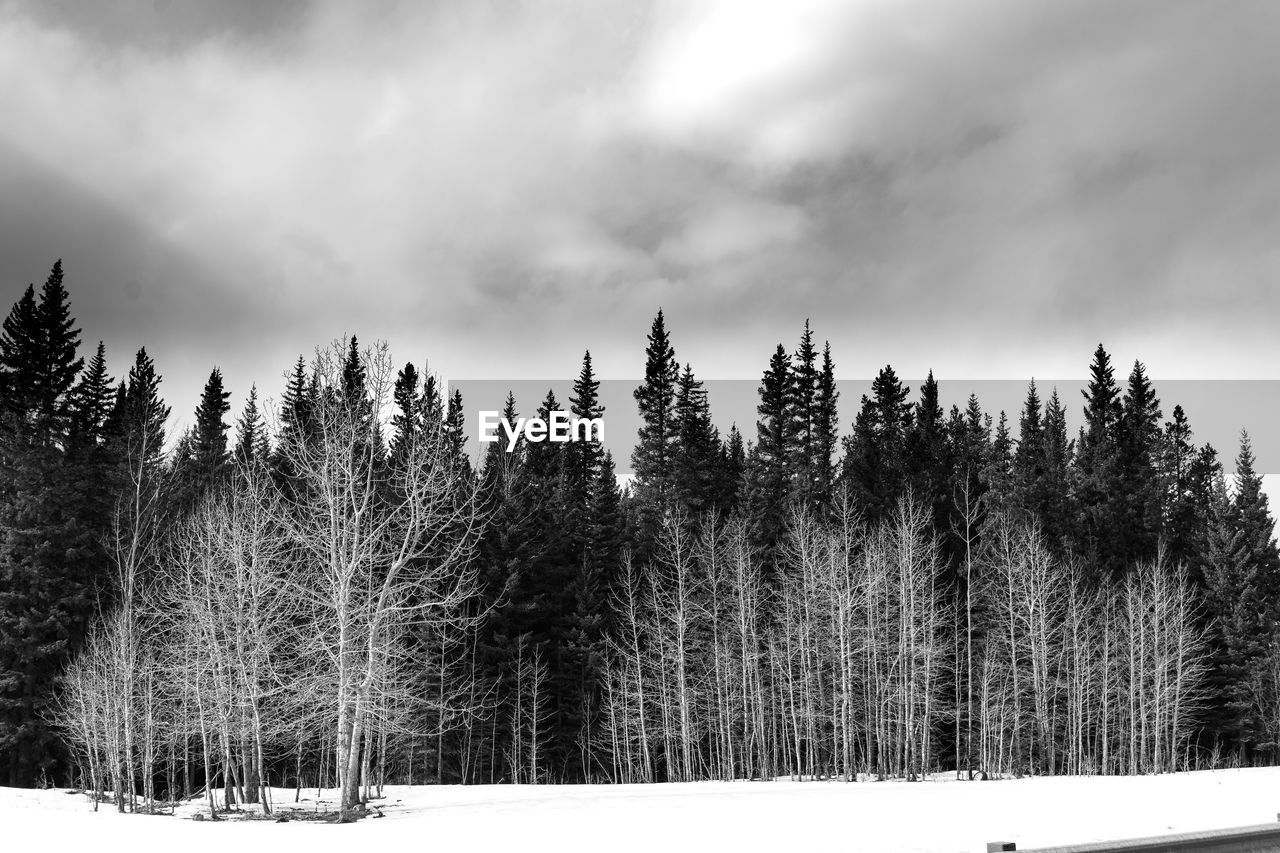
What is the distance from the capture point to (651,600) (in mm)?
57812

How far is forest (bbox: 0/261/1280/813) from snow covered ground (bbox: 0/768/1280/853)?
6.91 m

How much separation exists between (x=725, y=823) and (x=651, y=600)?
3866 cm

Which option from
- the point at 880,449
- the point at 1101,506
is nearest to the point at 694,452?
the point at 880,449

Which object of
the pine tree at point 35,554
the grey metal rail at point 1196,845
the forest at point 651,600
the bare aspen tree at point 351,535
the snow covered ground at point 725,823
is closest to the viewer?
the grey metal rail at point 1196,845

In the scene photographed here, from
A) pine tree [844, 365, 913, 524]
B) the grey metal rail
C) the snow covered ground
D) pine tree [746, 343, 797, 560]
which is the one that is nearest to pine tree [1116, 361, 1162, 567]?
pine tree [844, 365, 913, 524]

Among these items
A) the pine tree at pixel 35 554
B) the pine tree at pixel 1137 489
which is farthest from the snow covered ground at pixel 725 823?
the pine tree at pixel 1137 489

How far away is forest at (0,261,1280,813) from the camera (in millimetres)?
36688

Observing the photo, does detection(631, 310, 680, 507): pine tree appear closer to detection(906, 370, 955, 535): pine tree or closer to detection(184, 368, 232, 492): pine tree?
detection(906, 370, 955, 535): pine tree

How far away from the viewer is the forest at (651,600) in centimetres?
3669

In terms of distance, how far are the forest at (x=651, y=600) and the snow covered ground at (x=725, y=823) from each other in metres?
6.91

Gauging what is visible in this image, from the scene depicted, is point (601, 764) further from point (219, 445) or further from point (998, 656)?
point (219, 445)

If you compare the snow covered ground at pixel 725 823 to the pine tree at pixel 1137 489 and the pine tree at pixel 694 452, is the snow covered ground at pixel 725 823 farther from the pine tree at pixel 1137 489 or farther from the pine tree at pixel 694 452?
the pine tree at pixel 1137 489

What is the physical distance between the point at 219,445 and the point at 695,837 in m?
67.7

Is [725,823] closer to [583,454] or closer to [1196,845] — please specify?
[1196,845]
